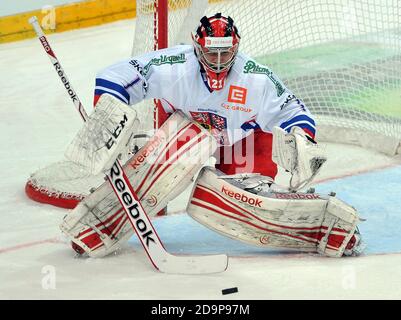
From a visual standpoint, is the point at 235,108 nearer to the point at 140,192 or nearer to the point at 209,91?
the point at 209,91

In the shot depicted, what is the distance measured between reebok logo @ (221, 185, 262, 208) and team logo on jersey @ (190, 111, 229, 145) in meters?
0.26

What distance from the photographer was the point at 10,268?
12.4ft

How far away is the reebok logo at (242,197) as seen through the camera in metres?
3.84

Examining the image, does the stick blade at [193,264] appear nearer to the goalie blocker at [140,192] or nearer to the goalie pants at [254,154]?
the goalie blocker at [140,192]

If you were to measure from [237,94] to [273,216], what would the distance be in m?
0.44

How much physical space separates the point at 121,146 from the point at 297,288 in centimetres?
73

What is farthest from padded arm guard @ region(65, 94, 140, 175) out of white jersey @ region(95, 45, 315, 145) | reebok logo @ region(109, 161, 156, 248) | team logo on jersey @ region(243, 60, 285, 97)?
team logo on jersey @ region(243, 60, 285, 97)

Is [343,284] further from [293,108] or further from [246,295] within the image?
[293,108]

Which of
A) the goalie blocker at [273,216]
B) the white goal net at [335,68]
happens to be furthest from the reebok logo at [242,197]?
the white goal net at [335,68]

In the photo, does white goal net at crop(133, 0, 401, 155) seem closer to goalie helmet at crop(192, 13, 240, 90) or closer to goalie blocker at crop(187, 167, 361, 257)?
goalie helmet at crop(192, 13, 240, 90)

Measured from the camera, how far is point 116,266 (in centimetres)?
376

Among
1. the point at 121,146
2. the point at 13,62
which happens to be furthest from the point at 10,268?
the point at 13,62

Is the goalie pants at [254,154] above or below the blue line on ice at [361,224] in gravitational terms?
above

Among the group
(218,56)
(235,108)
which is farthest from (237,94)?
(218,56)
